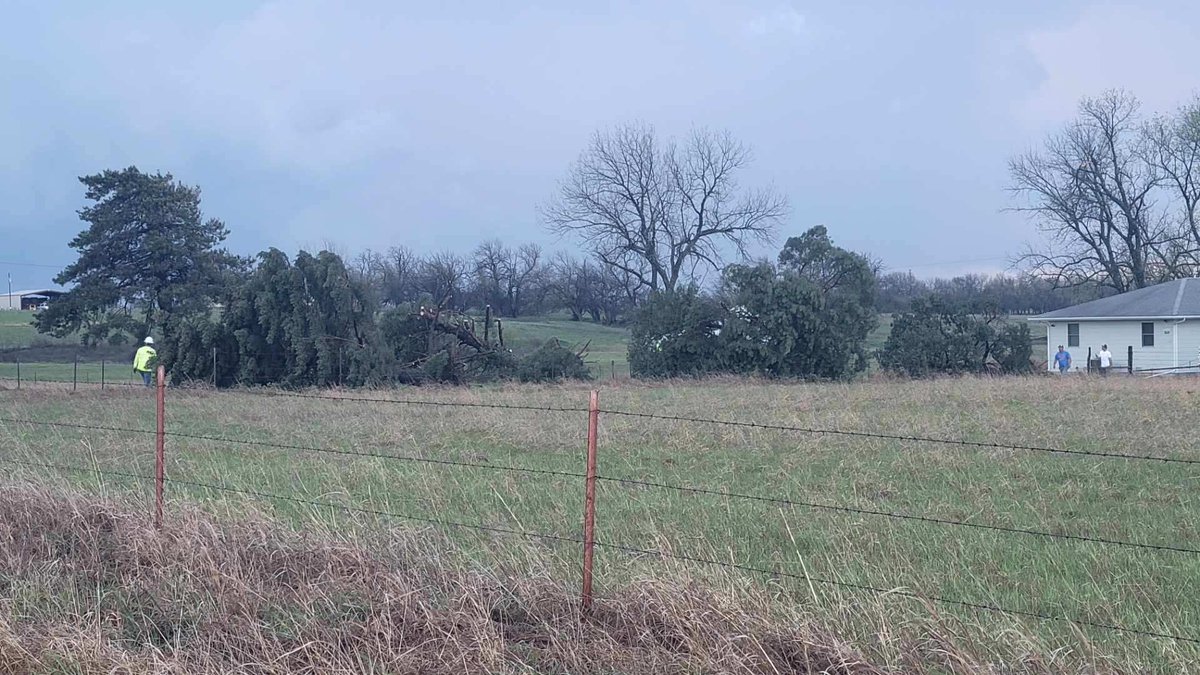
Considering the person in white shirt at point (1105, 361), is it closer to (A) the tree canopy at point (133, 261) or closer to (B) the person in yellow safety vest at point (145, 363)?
(B) the person in yellow safety vest at point (145, 363)

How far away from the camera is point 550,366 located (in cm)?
3319

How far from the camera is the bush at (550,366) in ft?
108

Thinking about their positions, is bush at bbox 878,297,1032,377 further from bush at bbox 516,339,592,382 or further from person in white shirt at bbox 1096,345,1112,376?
bush at bbox 516,339,592,382

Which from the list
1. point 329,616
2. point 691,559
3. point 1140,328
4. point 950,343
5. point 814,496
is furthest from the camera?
point 1140,328

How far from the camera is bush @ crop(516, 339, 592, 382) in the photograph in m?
33.0

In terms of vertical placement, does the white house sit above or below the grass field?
above

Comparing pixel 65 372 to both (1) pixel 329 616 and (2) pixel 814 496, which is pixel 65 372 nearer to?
(2) pixel 814 496

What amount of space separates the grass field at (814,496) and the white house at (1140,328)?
71.6 ft

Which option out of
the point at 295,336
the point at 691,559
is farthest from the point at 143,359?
the point at 691,559

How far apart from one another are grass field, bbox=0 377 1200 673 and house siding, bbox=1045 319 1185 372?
864 inches

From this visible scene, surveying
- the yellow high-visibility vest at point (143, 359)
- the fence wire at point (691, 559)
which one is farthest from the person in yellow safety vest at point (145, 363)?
the fence wire at point (691, 559)

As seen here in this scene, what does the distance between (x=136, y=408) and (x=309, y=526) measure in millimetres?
13814

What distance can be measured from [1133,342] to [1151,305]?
151 cm

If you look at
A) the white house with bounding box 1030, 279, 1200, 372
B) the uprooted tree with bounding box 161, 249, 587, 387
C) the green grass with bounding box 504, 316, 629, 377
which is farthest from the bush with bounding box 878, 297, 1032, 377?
the uprooted tree with bounding box 161, 249, 587, 387
